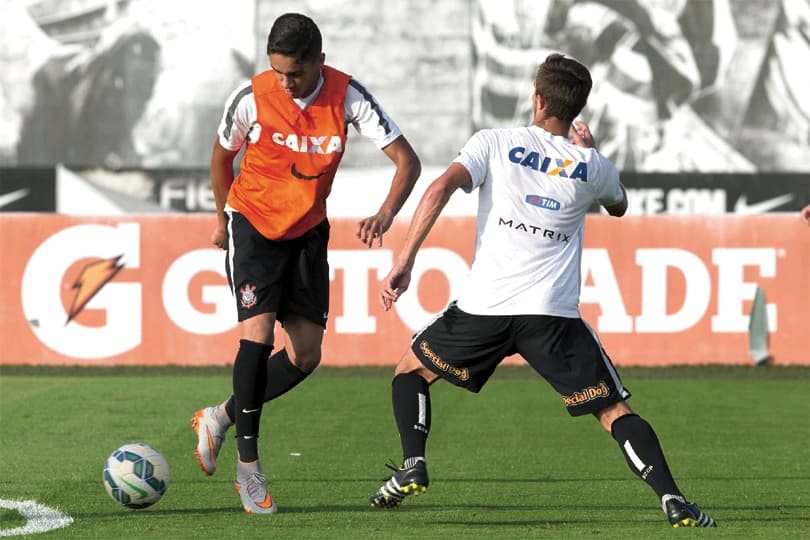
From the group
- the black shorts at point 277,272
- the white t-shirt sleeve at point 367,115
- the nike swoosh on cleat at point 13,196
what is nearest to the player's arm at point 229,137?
the black shorts at point 277,272

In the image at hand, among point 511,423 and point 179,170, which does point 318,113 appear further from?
point 179,170

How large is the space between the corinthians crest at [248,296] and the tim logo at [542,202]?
A: 1381 millimetres

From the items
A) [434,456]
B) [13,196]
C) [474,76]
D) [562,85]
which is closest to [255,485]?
[562,85]

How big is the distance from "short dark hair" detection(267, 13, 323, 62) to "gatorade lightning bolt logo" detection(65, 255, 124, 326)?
27.7 feet

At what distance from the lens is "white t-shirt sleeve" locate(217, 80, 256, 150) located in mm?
6773

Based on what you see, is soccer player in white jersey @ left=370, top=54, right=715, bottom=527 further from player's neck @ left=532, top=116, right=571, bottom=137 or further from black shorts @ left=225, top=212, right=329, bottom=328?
black shorts @ left=225, top=212, right=329, bottom=328

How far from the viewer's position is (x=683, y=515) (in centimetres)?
608

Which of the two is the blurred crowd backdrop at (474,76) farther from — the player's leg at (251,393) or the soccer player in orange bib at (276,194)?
the player's leg at (251,393)

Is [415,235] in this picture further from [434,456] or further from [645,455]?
[434,456]

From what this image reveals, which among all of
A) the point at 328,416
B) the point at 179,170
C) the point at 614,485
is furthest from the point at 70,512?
the point at 179,170

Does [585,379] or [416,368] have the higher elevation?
[585,379]

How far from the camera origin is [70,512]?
6617 mm

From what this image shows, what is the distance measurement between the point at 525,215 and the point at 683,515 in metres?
1.34

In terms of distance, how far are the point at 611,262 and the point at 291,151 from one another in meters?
8.37
